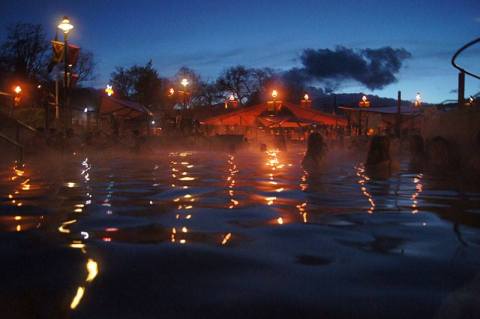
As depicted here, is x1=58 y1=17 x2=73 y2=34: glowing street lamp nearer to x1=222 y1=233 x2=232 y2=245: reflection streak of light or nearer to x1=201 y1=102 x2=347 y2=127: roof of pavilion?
x1=201 y1=102 x2=347 y2=127: roof of pavilion

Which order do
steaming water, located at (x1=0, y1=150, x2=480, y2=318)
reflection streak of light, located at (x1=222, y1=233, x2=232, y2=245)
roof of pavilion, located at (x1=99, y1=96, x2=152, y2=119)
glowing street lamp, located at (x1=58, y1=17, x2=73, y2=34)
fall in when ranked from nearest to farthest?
steaming water, located at (x1=0, y1=150, x2=480, y2=318)
reflection streak of light, located at (x1=222, y1=233, x2=232, y2=245)
glowing street lamp, located at (x1=58, y1=17, x2=73, y2=34)
roof of pavilion, located at (x1=99, y1=96, x2=152, y2=119)

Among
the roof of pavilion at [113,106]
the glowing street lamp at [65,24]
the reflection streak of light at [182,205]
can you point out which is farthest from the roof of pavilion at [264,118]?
the reflection streak of light at [182,205]

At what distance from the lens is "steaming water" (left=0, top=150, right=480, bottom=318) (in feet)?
7.55

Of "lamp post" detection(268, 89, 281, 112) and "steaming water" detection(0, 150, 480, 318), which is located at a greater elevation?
"lamp post" detection(268, 89, 281, 112)

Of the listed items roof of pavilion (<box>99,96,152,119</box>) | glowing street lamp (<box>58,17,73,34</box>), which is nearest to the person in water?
glowing street lamp (<box>58,17,73,34</box>)

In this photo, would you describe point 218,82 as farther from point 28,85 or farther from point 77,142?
point 77,142

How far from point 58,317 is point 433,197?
5.16 meters

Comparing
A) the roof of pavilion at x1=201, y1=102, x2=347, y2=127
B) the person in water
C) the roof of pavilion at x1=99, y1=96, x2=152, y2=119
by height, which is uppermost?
the roof of pavilion at x1=99, y1=96, x2=152, y2=119

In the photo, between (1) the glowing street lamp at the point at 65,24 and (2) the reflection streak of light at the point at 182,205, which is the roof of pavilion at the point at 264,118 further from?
(2) the reflection streak of light at the point at 182,205

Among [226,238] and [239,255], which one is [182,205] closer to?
[226,238]

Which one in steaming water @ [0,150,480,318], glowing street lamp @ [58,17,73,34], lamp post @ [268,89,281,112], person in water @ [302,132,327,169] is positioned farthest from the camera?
lamp post @ [268,89,281,112]

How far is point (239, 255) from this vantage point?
10.6ft

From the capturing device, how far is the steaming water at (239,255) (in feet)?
7.55

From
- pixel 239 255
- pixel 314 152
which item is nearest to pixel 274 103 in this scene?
pixel 314 152
